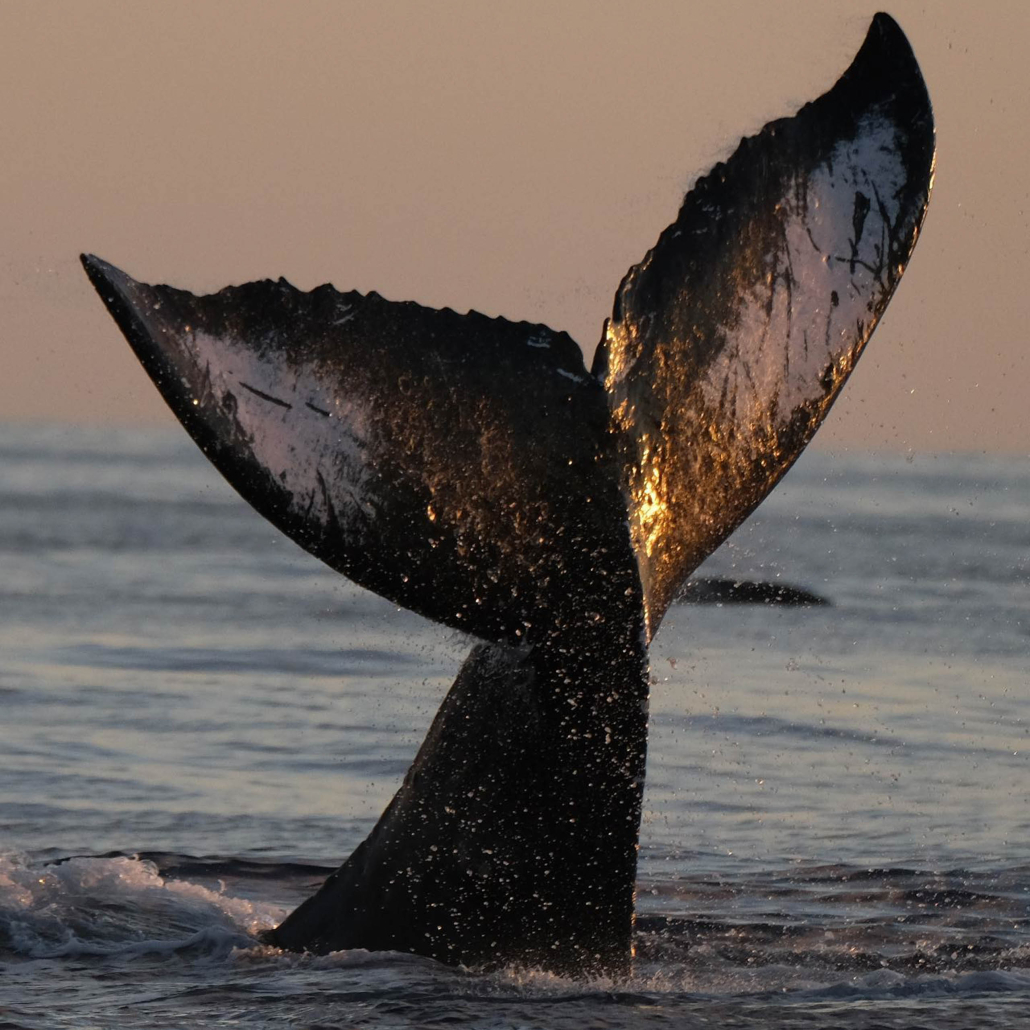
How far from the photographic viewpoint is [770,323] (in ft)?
17.3

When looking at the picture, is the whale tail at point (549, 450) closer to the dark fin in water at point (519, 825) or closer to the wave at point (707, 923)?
the dark fin in water at point (519, 825)

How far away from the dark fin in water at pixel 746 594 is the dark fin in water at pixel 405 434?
18.6 metres

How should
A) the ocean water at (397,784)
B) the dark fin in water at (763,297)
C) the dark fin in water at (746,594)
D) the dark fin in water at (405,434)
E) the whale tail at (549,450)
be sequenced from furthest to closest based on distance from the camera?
the dark fin in water at (746,594)
the ocean water at (397,784)
the dark fin in water at (763,297)
the whale tail at (549,450)
the dark fin in water at (405,434)

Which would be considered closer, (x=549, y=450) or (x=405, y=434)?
(x=405, y=434)

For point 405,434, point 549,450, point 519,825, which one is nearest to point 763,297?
point 549,450

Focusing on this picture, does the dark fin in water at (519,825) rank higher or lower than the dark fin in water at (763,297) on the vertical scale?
lower

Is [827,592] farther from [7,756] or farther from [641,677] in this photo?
[641,677]

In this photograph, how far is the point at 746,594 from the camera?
86.8 ft

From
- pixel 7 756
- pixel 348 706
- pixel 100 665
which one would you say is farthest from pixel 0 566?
pixel 7 756

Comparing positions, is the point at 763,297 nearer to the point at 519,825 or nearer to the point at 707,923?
the point at 519,825

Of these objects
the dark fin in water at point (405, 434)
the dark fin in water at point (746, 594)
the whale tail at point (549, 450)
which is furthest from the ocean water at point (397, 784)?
the dark fin in water at point (746, 594)

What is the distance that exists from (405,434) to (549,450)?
345mm

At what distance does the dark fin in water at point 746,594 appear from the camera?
2478 centimetres

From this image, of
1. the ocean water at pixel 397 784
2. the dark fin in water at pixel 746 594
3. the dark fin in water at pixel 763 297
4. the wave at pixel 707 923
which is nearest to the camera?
the dark fin in water at pixel 763 297
